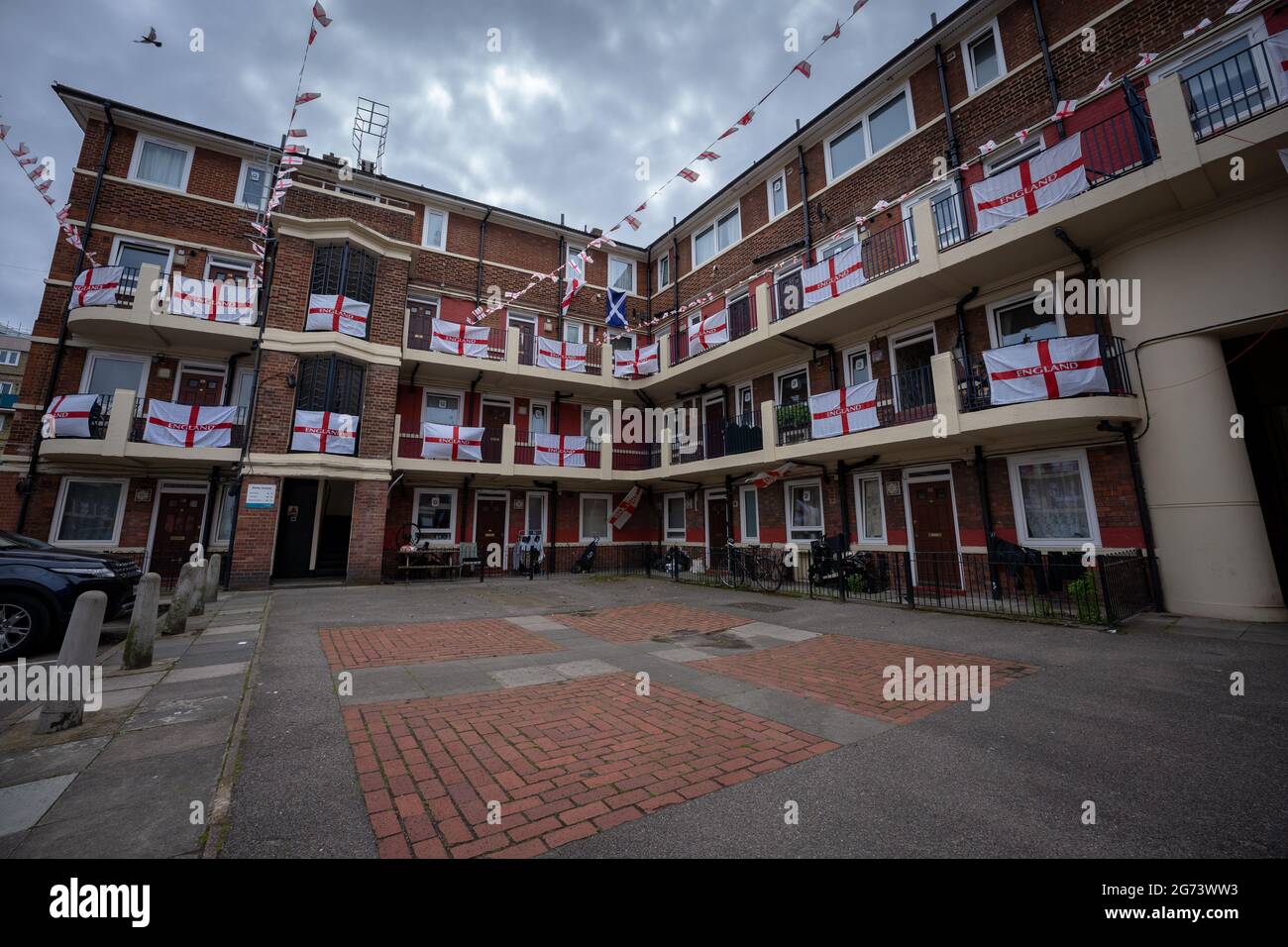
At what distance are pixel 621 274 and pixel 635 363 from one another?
5679mm

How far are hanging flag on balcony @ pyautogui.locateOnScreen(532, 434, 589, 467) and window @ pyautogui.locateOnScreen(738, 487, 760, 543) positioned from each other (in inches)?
227

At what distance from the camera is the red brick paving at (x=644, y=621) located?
8039mm

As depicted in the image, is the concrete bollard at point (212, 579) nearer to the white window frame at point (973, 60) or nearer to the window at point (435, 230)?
the window at point (435, 230)

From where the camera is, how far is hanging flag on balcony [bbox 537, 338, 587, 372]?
58.7ft

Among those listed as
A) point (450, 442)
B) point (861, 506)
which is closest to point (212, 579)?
point (450, 442)

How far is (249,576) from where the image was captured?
12766 mm

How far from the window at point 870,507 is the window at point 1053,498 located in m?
3.06

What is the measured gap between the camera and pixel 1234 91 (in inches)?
340

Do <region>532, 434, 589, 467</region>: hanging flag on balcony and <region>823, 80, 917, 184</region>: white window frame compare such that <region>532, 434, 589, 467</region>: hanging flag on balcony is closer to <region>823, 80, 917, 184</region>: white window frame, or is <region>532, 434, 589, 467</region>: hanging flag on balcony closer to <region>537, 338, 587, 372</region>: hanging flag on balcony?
<region>537, 338, 587, 372</region>: hanging flag on balcony

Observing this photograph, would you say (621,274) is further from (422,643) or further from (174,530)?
(422,643)

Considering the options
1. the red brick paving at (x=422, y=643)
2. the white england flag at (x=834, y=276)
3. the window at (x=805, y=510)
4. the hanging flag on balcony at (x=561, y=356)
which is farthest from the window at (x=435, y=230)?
the red brick paving at (x=422, y=643)

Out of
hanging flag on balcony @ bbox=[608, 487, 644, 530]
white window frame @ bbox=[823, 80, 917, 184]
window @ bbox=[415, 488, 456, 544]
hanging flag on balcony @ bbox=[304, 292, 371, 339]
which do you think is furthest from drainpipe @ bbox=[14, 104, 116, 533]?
white window frame @ bbox=[823, 80, 917, 184]
